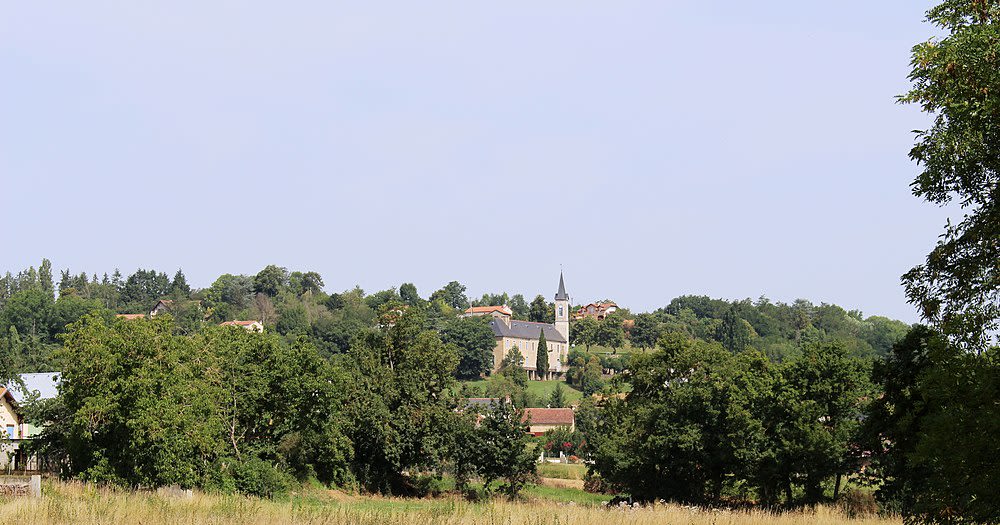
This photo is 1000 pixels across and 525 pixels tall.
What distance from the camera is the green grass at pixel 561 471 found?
233 ft

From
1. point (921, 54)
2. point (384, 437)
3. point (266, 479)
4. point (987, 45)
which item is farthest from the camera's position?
point (384, 437)

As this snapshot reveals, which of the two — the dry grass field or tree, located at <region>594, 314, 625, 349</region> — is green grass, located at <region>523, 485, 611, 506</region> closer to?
the dry grass field

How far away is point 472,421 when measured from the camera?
57.4m

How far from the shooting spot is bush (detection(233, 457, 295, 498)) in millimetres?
42969

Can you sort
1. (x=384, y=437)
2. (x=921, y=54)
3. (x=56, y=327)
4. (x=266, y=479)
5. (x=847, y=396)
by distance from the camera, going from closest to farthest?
(x=921, y=54)
(x=847, y=396)
(x=266, y=479)
(x=384, y=437)
(x=56, y=327)

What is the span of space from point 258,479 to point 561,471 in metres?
33.4

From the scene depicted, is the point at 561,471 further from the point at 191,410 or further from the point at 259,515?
the point at 259,515

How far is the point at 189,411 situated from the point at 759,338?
16894 centimetres

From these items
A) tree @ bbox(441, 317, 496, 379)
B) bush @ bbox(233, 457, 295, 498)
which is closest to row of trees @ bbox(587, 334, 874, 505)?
bush @ bbox(233, 457, 295, 498)

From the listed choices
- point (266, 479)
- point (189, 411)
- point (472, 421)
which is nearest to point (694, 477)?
point (472, 421)

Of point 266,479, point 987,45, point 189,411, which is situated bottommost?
point 266,479

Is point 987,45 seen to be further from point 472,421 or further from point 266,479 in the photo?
point 472,421

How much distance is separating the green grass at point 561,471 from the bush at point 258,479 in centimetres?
2768

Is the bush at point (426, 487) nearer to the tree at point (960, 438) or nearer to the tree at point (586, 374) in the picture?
the tree at point (960, 438)
